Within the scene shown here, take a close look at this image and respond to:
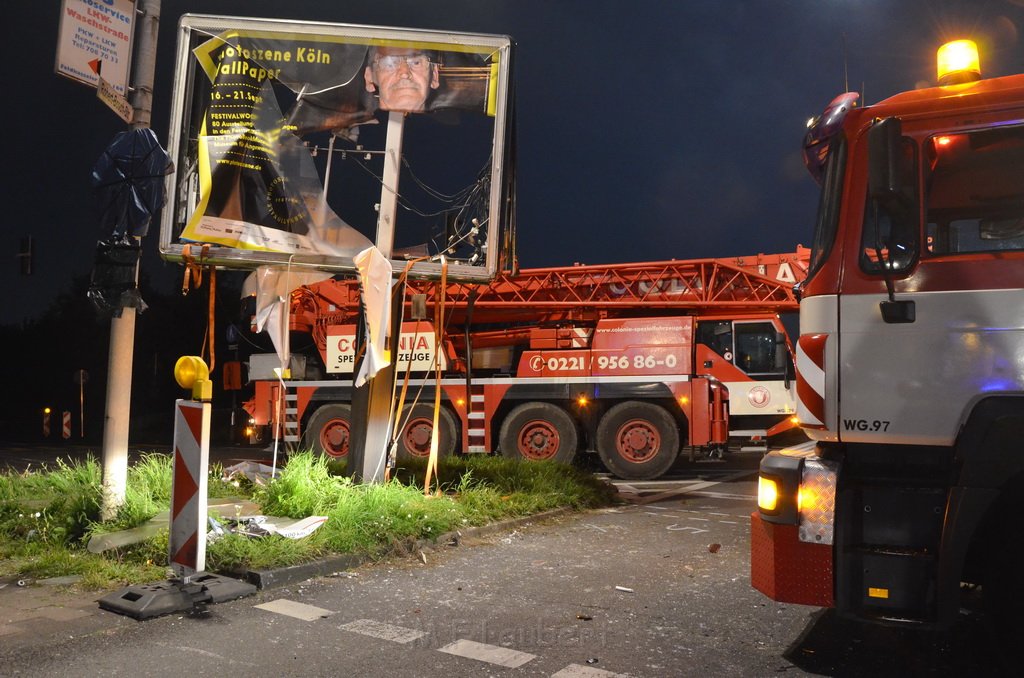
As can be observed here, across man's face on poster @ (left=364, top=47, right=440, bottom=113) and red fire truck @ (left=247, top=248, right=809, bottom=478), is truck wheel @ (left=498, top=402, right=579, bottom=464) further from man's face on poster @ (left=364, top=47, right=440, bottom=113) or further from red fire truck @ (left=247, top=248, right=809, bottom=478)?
man's face on poster @ (left=364, top=47, right=440, bottom=113)

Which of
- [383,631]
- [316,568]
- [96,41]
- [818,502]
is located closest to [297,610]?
[383,631]

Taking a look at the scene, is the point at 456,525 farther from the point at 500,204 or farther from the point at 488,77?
the point at 488,77

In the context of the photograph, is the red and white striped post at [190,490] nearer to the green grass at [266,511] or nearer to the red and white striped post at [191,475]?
the red and white striped post at [191,475]

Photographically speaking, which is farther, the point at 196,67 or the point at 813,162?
the point at 196,67

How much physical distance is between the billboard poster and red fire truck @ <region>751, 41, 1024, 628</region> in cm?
476

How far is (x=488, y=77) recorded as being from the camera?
8.17m

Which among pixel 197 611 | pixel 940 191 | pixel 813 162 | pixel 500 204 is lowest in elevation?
pixel 197 611

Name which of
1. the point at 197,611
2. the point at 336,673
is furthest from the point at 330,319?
the point at 336,673

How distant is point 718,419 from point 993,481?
9.51 m

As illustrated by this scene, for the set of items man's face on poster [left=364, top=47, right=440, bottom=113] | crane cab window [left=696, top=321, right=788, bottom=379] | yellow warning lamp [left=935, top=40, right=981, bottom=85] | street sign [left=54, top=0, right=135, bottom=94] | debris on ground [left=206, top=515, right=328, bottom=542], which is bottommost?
debris on ground [left=206, top=515, right=328, bottom=542]

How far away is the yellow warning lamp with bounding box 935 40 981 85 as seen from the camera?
157 inches

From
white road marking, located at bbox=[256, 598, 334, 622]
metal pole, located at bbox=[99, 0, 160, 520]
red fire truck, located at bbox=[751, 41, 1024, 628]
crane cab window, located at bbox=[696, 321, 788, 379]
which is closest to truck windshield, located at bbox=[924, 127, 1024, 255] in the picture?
red fire truck, located at bbox=[751, 41, 1024, 628]

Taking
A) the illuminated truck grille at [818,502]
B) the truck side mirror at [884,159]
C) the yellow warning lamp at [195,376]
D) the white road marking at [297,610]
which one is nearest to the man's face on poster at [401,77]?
the yellow warning lamp at [195,376]

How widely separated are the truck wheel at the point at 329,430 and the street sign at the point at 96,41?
9136 millimetres
